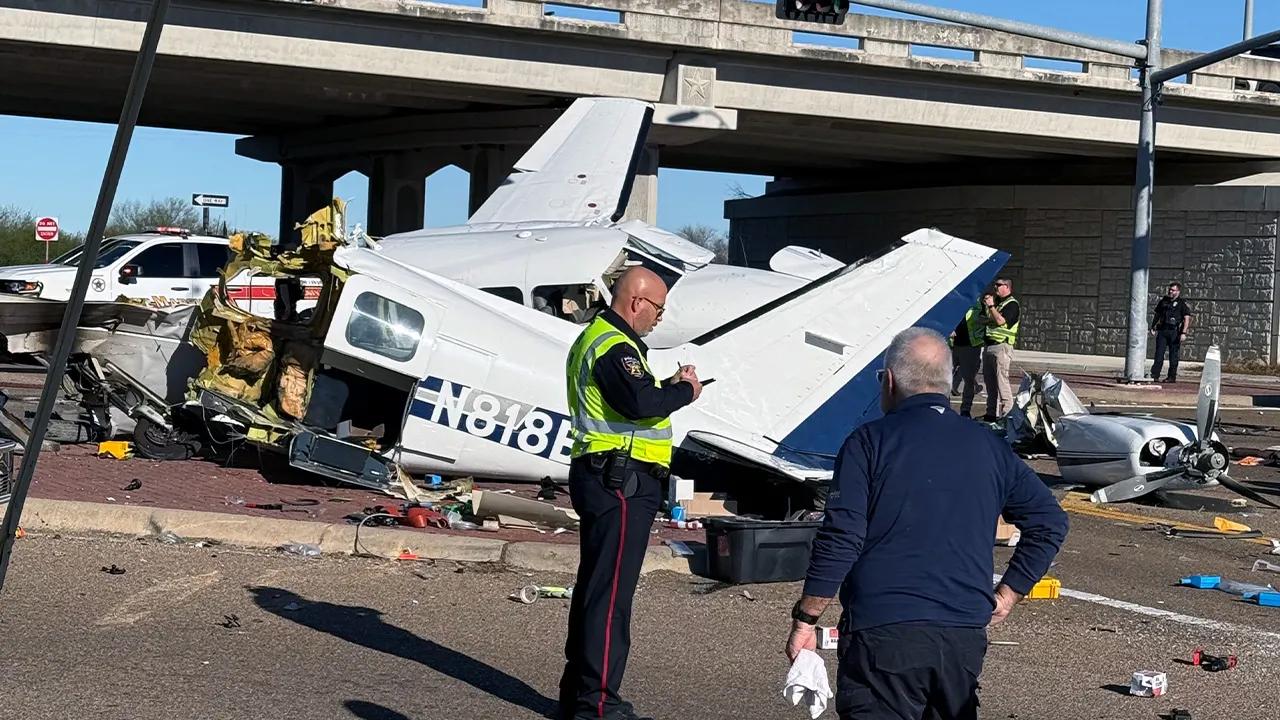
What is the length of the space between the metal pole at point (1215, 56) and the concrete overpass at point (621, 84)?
712 cm

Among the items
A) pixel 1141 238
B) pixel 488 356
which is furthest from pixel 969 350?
pixel 488 356

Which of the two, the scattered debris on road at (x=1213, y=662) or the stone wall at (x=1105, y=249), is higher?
the stone wall at (x=1105, y=249)

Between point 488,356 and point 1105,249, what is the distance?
31.0 metres

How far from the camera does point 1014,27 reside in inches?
846

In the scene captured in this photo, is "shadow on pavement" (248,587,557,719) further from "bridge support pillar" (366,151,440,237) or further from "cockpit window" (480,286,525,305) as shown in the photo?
"bridge support pillar" (366,151,440,237)

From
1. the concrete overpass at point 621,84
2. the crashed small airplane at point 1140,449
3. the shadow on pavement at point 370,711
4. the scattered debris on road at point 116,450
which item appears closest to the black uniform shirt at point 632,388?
the shadow on pavement at point 370,711

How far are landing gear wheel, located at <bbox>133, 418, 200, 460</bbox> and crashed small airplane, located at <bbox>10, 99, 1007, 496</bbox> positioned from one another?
0.02 meters

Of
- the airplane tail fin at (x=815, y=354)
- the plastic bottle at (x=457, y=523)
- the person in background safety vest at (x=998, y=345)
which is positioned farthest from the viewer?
the person in background safety vest at (x=998, y=345)

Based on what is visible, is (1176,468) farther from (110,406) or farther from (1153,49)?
(1153,49)

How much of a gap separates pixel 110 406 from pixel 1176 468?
910 cm

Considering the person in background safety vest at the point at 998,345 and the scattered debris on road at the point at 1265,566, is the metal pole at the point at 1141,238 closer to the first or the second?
the person in background safety vest at the point at 998,345

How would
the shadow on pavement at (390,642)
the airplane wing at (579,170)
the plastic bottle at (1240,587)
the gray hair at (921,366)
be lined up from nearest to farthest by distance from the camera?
the gray hair at (921,366) < the shadow on pavement at (390,642) < the plastic bottle at (1240,587) < the airplane wing at (579,170)

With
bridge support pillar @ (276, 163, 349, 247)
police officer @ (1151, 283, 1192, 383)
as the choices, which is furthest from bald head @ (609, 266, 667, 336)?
bridge support pillar @ (276, 163, 349, 247)

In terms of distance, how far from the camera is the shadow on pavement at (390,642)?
6.38m
